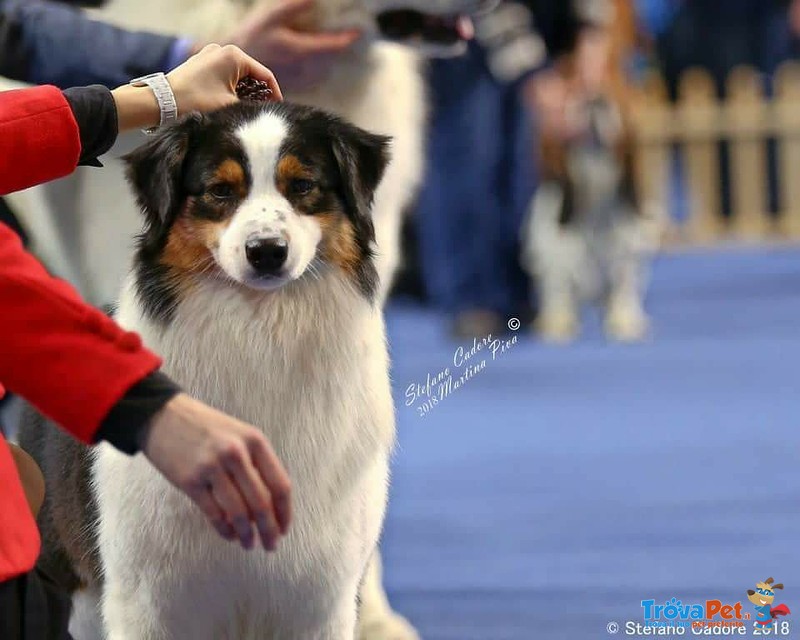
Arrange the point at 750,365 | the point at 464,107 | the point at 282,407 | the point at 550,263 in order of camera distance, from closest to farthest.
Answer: the point at 282,407 < the point at 464,107 < the point at 750,365 < the point at 550,263

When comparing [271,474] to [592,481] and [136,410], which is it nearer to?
[136,410]

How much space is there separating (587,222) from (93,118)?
22.8 feet

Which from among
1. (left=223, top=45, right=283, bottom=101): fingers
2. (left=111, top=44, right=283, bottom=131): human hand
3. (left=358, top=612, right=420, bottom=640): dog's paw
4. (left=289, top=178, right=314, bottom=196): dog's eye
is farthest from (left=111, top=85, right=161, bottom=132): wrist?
(left=358, top=612, right=420, bottom=640): dog's paw

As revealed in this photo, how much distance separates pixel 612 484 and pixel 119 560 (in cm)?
286

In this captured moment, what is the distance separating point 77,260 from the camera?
3139 millimetres

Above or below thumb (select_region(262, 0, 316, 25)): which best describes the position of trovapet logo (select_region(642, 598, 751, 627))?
below

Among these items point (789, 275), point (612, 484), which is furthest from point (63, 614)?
point (789, 275)

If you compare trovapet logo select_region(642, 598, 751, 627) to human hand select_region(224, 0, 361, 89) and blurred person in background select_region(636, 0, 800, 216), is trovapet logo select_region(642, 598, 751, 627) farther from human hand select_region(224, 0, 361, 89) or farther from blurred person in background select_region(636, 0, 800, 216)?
blurred person in background select_region(636, 0, 800, 216)

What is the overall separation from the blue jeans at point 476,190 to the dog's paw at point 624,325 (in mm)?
732

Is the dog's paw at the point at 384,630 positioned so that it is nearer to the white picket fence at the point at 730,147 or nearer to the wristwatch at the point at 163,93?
the wristwatch at the point at 163,93

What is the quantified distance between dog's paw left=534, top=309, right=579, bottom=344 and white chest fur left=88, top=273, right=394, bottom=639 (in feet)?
19.4

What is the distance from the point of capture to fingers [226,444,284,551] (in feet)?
4.34

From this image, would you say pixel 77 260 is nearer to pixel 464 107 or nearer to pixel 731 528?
pixel 731 528

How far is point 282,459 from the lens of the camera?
2119 mm
